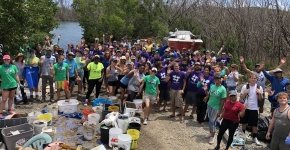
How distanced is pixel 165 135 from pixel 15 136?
376 cm

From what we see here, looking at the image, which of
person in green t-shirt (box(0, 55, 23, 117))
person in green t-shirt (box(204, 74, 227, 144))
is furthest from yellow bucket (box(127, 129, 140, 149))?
person in green t-shirt (box(0, 55, 23, 117))

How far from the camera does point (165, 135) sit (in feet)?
23.9

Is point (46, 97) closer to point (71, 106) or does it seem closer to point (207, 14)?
point (71, 106)

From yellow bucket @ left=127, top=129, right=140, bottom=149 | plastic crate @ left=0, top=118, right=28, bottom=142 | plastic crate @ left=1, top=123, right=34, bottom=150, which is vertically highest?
plastic crate @ left=0, top=118, right=28, bottom=142

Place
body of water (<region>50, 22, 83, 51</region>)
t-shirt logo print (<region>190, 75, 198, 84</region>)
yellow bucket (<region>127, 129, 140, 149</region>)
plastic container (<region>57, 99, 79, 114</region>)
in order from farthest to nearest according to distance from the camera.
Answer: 1. body of water (<region>50, 22, 83, 51</region>)
2. t-shirt logo print (<region>190, 75, 198, 84</region>)
3. plastic container (<region>57, 99, 79, 114</region>)
4. yellow bucket (<region>127, 129, 140, 149</region>)

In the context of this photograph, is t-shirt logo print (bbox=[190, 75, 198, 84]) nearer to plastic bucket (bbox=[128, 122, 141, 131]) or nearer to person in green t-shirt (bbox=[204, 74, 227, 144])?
person in green t-shirt (bbox=[204, 74, 227, 144])

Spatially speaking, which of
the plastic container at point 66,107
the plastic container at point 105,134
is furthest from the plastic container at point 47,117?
the plastic container at point 105,134

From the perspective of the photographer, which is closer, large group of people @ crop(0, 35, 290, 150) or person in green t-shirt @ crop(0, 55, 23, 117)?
large group of people @ crop(0, 35, 290, 150)

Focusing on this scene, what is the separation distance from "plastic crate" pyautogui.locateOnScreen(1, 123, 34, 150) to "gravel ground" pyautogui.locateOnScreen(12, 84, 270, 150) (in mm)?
855

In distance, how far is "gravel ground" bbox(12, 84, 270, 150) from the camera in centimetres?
658

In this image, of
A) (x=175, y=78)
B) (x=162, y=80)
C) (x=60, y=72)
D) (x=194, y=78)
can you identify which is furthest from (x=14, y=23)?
(x=194, y=78)

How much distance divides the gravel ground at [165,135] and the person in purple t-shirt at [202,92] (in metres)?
0.28

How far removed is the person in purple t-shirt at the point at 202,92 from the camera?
762cm

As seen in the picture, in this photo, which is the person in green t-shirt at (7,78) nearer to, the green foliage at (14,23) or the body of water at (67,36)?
the green foliage at (14,23)
